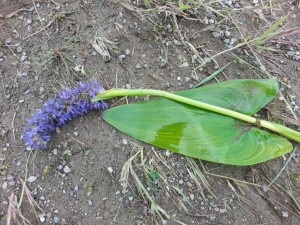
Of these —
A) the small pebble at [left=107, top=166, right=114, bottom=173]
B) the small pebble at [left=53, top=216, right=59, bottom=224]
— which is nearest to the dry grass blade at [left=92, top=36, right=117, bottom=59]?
the small pebble at [left=107, top=166, right=114, bottom=173]

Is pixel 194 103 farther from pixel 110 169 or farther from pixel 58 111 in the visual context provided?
pixel 58 111

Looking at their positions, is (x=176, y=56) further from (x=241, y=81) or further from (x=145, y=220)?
(x=145, y=220)

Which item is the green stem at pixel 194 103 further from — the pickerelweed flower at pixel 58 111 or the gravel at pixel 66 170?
the gravel at pixel 66 170

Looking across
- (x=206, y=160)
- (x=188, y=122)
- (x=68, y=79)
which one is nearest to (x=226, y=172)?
(x=206, y=160)

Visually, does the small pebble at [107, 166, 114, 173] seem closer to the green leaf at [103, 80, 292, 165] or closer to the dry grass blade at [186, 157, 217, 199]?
the green leaf at [103, 80, 292, 165]

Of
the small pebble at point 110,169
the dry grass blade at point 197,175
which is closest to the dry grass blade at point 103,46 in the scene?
the small pebble at point 110,169

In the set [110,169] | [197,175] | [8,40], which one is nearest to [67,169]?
[110,169]
